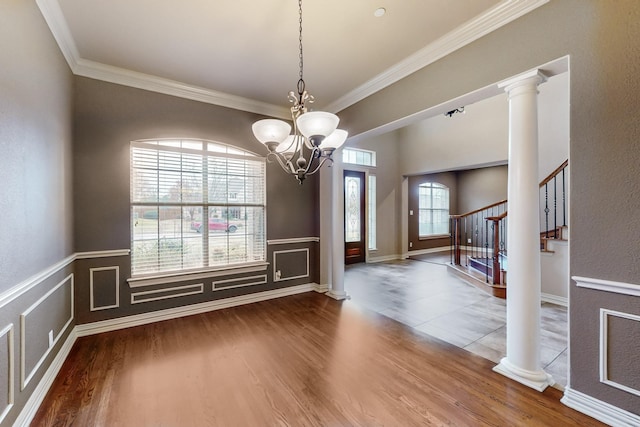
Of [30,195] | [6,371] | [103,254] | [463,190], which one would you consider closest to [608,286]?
[6,371]

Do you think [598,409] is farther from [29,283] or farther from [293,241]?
[29,283]

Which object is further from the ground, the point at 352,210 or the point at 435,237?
the point at 352,210

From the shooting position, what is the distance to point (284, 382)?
6.96 ft

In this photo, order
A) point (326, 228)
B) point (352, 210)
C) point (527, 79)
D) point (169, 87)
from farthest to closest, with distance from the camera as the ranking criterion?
point (352, 210) < point (326, 228) < point (169, 87) < point (527, 79)

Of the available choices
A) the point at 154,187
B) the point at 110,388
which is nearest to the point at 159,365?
the point at 110,388

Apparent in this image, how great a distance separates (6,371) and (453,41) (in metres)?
4.06

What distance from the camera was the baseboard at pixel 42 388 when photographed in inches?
66.7

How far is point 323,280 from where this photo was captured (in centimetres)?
451

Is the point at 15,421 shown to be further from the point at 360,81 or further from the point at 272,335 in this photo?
the point at 360,81

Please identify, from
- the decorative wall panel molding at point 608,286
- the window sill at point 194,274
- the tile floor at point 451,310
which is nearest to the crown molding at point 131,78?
the window sill at point 194,274

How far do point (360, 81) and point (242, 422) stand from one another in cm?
356

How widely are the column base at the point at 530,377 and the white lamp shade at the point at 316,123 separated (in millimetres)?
2377

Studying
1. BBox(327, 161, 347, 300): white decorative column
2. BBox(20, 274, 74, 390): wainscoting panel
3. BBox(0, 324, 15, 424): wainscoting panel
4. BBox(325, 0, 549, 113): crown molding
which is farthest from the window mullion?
BBox(325, 0, 549, 113): crown molding

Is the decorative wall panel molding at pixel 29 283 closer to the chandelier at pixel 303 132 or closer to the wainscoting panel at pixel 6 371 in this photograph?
the wainscoting panel at pixel 6 371
